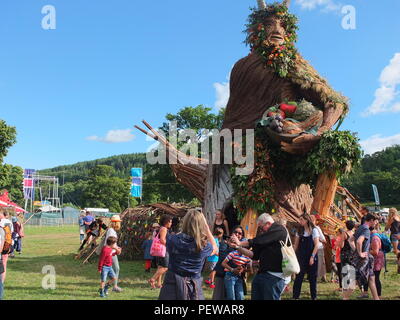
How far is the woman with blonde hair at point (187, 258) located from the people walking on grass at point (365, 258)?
3.42 metres

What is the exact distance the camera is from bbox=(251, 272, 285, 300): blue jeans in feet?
14.4

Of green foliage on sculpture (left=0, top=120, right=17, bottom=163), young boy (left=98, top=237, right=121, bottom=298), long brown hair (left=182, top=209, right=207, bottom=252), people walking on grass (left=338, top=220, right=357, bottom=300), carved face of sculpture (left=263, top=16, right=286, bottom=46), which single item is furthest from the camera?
green foliage on sculpture (left=0, top=120, right=17, bottom=163)

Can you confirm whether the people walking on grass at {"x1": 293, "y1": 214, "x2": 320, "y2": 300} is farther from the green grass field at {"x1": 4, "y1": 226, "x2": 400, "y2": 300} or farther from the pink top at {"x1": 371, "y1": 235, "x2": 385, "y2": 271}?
the pink top at {"x1": 371, "y1": 235, "x2": 385, "y2": 271}

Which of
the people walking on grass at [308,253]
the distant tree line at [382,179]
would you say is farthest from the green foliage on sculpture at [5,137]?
the distant tree line at [382,179]

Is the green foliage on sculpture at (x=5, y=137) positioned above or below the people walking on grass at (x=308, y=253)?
above

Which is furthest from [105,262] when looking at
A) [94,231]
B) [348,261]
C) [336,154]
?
[94,231]

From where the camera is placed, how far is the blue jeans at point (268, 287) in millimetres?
4402

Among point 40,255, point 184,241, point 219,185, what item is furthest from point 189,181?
point 184,241

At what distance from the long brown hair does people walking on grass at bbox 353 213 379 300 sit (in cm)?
345

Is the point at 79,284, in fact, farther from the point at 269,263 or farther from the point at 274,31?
the point at 274,31

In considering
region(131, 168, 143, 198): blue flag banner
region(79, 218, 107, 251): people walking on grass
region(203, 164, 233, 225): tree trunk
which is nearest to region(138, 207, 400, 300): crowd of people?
region(203, 164, 233, 225): tree trunk

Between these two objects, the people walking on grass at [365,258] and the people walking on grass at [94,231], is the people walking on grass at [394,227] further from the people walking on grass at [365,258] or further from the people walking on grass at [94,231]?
the people walking on grass at [94,231]

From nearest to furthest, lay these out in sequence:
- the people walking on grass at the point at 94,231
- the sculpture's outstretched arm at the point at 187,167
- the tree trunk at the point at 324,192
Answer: the tree trunk at the point at 324,192, the sculpture's outstretched arm at the point at 187,167, the people walking on grass at the point at 94,231

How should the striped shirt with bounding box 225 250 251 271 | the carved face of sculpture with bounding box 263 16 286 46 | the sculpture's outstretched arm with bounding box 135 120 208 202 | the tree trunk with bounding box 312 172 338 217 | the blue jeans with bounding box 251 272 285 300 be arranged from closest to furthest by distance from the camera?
the blue jeans with bounding box 251 272 285 300 < the striped shirt with bounding box 225 250 251 271 < the tree trunk with bounding box 312 172 338 217 < the carved face of sculpture with bounding box 263 16 286 46 < the sculpture's outstretched arm with bounding box 135 120 208 202
